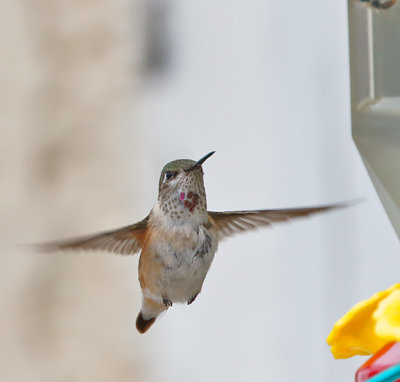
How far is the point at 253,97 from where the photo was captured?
226 centimetres

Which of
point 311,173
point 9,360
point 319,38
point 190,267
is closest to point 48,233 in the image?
point 9,360

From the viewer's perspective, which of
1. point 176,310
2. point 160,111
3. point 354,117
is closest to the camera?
point 354,117

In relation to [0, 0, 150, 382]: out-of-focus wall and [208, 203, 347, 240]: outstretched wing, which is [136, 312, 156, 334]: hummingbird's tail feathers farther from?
[0, 0, 150, 382]: out-of-focus wall

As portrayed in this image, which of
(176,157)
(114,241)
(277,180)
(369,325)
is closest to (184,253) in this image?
(114,241)

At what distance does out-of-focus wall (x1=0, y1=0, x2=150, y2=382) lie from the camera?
2.97m

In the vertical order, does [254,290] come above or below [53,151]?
below

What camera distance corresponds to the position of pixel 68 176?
3.02 m

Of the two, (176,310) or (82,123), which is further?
(82,123)

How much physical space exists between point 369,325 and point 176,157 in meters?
1.93

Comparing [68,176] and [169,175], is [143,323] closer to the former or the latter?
[169,175]

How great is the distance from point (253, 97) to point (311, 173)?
345 mm

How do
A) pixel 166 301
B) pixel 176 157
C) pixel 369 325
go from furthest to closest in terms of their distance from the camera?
1. pixel 176 157
2. pixel 166 301
3. pixel 369 325

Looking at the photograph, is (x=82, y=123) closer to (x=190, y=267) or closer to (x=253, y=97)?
(x=253, y=97)

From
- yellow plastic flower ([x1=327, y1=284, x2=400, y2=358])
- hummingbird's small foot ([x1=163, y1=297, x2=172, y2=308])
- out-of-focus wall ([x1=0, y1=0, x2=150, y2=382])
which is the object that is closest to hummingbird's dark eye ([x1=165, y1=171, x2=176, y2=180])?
hummingbird's small foot ([x1=163, y1=297, x2=172, y2=308])
